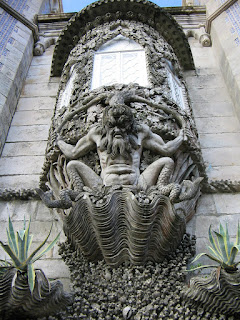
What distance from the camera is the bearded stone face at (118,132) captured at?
493cm

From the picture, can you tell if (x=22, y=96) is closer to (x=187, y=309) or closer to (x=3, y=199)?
(x=3, y=199)

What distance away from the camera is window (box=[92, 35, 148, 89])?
268 inches

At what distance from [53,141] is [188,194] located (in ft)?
8.25

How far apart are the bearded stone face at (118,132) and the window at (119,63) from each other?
1661 millimetres

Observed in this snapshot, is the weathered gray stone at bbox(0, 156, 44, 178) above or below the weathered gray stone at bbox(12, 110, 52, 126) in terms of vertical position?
below

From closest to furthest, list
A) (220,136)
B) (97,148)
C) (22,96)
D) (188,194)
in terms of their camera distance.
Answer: (188,194)
(97,148)
(220,136)
(22,96)

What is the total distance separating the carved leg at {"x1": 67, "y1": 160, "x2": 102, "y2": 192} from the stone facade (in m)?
0.77

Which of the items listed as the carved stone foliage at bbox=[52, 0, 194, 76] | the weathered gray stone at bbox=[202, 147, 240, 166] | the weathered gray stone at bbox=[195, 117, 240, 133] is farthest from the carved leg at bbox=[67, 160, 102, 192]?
the carved stone foliage at bbox=[52, 0, 194, 76]

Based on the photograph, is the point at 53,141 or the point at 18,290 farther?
the point at 53,141

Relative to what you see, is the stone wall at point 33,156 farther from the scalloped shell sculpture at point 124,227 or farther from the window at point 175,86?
the window at point 175,86

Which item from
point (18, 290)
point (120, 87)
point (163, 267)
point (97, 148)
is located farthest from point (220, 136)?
point (18, 290)

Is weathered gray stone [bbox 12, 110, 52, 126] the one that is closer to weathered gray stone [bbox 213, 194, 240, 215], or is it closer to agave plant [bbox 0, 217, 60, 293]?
weathered gray stone [bbox 213, 194, 240, 215]

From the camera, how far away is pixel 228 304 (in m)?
3.70

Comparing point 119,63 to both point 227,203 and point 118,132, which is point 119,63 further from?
point 227,203
